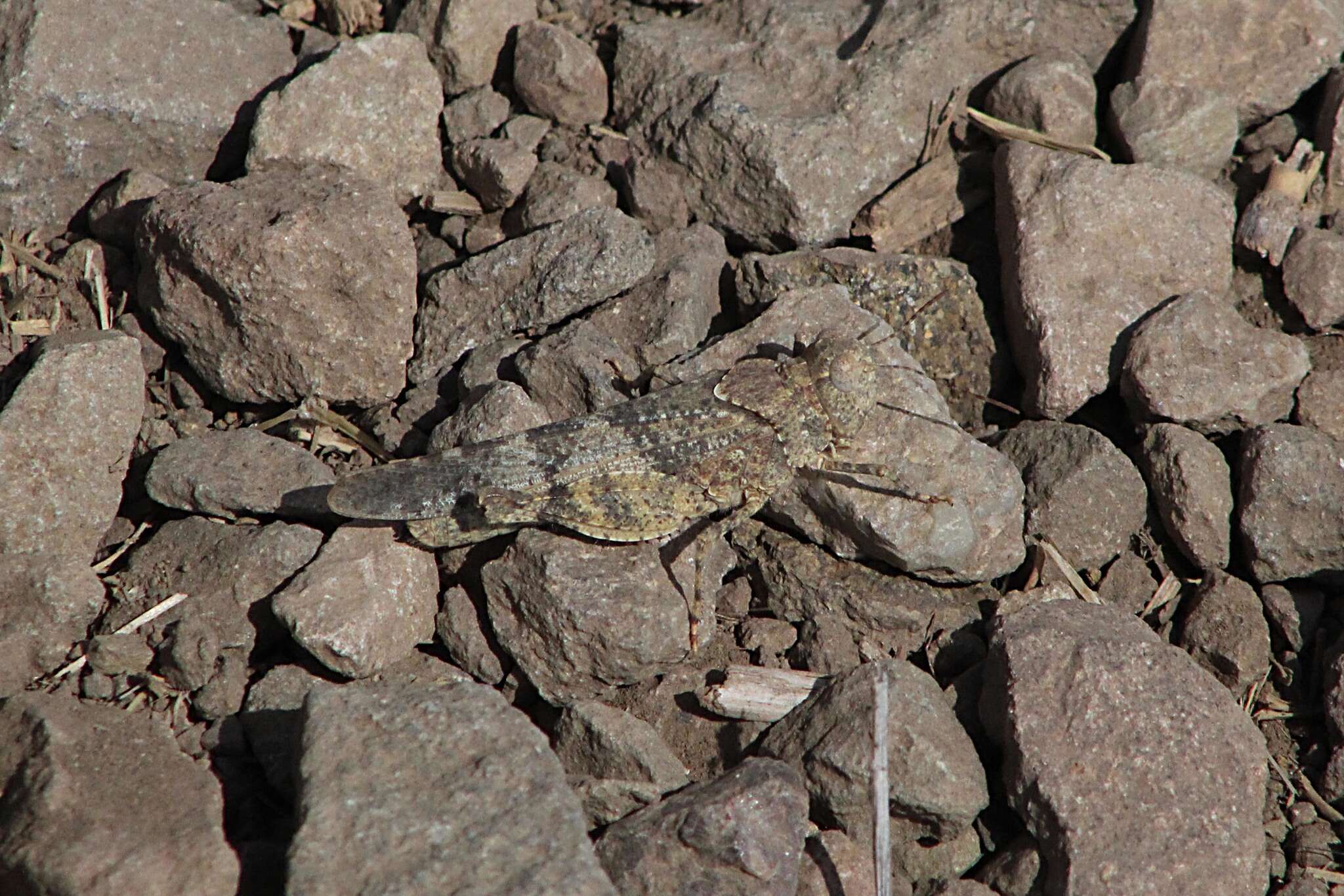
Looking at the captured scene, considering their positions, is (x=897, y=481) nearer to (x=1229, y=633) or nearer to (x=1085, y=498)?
(x=1085, y=498)

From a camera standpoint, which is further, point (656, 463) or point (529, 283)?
point (529, 283)

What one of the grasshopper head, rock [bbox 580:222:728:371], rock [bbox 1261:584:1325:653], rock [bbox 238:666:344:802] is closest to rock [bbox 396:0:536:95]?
rock [bbox 580:222:728:371]

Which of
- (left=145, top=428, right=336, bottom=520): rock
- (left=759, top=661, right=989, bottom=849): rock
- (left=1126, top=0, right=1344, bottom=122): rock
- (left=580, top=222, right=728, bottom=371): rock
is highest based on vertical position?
(left=1126, top=0, right=1344, bottom=122): rock

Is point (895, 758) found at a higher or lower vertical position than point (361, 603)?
lower

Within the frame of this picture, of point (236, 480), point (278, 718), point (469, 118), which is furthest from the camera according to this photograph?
point (469, 118)

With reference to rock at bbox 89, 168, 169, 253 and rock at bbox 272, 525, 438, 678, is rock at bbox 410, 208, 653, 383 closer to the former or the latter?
rock at bbox 272, 525, 438, 678

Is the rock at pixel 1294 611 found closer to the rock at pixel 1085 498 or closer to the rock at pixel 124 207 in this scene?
the rock at pixel 1085 498

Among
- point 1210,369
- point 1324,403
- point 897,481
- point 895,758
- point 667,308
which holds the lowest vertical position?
point 895,758

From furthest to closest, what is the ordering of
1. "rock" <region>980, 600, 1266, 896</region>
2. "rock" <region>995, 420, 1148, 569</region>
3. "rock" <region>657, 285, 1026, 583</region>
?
"rock" <region>995, 420, 1148, 569</region> → "rock" <region>657, 285, 1026, 583</region> → "rock" <region>980, 600, 1266, 896</region>

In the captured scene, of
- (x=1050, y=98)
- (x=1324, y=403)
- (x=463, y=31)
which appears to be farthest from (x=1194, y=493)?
(x=463, y=31)
